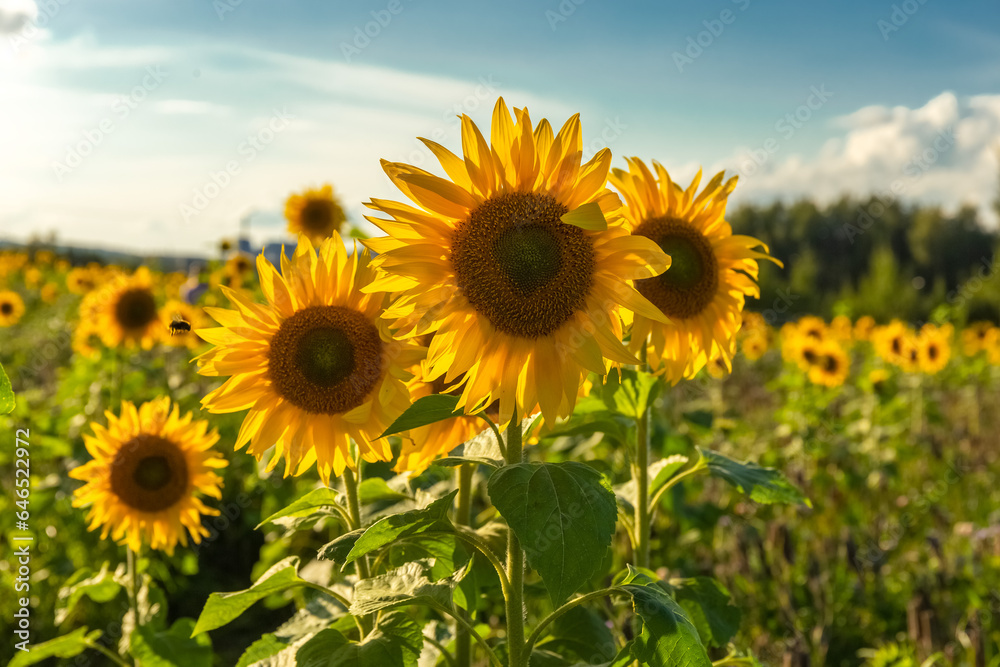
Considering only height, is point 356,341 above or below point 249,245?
below

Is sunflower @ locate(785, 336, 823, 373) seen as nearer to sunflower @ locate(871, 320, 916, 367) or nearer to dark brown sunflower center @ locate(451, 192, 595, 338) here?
sunflower @ locate(871, 320, 916, 367)

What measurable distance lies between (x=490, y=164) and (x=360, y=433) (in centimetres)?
76

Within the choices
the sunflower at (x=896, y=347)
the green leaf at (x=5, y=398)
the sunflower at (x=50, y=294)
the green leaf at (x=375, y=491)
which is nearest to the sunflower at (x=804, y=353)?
the sunflower at (x=896, y=347)

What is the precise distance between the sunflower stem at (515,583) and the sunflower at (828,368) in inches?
249

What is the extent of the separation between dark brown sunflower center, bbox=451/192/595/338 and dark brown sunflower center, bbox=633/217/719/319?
458 mm

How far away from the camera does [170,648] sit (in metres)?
2.57

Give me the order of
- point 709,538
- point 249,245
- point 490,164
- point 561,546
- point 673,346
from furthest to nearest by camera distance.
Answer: point 249,245 < point 709,538 < point 673,346 < point 490,164 < point 561,546

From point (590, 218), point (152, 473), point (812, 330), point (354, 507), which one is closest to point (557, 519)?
point (590, 218)

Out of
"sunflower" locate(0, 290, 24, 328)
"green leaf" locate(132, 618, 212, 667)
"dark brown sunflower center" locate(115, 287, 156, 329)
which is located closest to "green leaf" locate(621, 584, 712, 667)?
"green leaf" locate(132, 618, 212, 667)

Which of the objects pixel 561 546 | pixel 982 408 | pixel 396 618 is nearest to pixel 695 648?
pixel 561 546

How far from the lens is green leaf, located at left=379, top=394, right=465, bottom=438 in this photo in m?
1.57

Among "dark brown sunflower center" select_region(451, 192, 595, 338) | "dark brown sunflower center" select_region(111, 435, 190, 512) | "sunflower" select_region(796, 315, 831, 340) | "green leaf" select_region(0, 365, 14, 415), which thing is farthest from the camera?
"sunflower" select_region(796, 315, 831, 340)

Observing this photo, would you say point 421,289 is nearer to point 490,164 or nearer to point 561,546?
point 490,164

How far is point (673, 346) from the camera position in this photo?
2.13m
